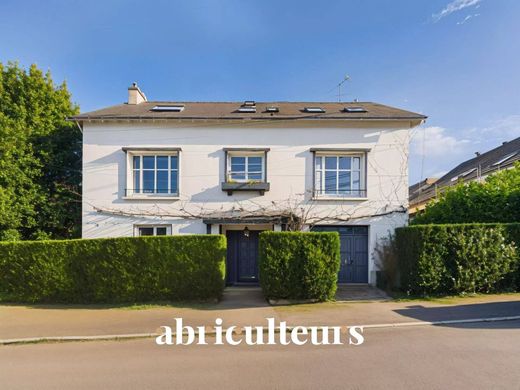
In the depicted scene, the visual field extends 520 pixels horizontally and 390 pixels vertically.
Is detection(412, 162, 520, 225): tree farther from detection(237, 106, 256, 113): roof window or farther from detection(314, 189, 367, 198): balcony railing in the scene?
detection(237, 106, 256, 113): roof window

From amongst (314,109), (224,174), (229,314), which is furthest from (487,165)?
(229,314)

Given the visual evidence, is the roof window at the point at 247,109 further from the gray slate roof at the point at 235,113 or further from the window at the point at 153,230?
the window at the point at 153,230

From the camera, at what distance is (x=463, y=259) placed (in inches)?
384

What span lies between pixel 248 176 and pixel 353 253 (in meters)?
5.17

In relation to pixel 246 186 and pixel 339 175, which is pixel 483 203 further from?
pixel 246 186

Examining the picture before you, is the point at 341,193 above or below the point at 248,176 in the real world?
below

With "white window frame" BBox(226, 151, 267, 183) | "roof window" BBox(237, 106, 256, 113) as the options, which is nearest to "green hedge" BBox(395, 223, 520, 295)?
"white window frame" BBox(226, 151, 267, 183)

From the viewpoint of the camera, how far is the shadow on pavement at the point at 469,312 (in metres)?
6.92

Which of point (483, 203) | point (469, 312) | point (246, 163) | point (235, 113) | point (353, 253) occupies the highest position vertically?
point (235, 113)

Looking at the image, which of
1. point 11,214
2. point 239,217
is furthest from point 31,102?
point 239,217

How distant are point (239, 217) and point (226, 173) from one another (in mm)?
1847

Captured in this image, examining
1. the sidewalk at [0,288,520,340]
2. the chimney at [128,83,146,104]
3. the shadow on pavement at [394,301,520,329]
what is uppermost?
the chimney at [128,83,146,104]

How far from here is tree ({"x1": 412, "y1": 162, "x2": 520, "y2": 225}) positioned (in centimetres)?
1097

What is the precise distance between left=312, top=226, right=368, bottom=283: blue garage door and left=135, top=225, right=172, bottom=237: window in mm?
5775
